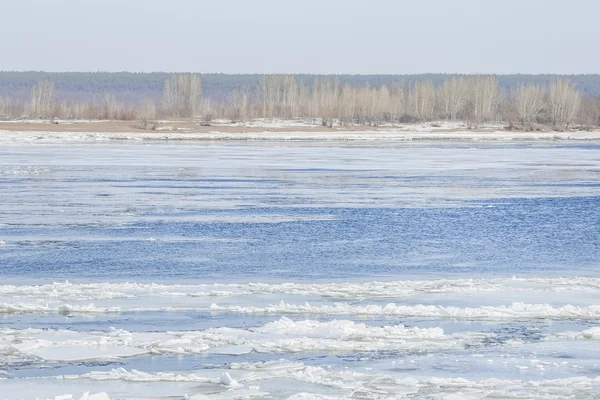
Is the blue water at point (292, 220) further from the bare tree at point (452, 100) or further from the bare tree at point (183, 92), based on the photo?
the bare tree at point (183, 92)

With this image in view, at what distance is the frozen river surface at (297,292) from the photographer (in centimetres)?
727

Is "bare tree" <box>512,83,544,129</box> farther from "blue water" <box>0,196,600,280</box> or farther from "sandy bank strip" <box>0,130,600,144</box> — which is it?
"blue water" <box>0,196,600,280</box>

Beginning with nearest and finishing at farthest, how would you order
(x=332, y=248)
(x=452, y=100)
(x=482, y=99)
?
(x=332, y=248) < (x=482, y=99) < (x=452, y=100)

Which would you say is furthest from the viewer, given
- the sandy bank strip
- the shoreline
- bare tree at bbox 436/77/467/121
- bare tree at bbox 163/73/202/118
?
bare tree at bbox 163/73/202/118

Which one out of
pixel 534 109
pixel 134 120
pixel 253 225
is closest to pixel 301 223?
pixel 253 225

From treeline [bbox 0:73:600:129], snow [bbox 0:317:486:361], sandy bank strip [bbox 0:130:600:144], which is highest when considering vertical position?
treeline [bbox 0:73:600:129]

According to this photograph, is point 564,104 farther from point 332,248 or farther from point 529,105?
point 332,248

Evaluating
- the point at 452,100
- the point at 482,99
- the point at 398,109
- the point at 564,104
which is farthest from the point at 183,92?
the point at 564,104

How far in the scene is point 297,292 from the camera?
10.8m

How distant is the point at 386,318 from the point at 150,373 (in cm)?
290

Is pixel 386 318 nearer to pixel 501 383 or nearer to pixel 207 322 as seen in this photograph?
pixel 207 322

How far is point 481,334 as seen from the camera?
878 centimetres

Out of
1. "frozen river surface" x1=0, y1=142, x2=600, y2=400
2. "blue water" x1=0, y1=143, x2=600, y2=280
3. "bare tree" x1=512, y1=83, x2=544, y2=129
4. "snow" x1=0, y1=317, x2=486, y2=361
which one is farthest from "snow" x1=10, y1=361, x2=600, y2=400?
"bare tree" x1=512, y1=83, x2=544, y2=129

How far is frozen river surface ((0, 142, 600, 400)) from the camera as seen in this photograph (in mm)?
7270
